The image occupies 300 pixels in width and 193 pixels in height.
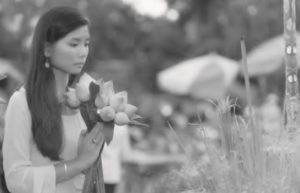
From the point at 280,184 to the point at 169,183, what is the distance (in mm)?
830

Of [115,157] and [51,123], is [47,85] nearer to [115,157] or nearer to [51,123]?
[51,123]

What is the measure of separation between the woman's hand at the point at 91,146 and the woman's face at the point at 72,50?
0.27 meters

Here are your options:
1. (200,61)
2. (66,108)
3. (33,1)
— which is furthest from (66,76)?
(200,61)

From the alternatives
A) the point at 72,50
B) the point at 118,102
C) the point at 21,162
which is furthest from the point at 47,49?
the point at 21,162

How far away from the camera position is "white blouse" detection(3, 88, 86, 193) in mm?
2840

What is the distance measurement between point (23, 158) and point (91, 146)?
26cm

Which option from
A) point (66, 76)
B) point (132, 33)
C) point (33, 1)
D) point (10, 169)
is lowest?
point (132, 33)

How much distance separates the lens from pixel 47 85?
9.81ft

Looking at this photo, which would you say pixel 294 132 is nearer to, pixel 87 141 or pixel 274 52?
pixel 87 141

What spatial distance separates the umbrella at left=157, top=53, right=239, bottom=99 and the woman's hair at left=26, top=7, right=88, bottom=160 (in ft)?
37.0

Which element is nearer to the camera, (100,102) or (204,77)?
(100,102)

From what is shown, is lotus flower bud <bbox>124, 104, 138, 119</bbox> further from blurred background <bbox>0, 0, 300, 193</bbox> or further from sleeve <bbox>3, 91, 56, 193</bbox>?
blurred background <bbox>0, 0, 300, 193</bbox>

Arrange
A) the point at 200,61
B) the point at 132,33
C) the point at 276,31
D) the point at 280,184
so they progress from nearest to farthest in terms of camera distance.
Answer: the point at 280,184
the point at 200,61
the point at 276,31
the point at 132,33

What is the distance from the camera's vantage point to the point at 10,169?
2.85 m
